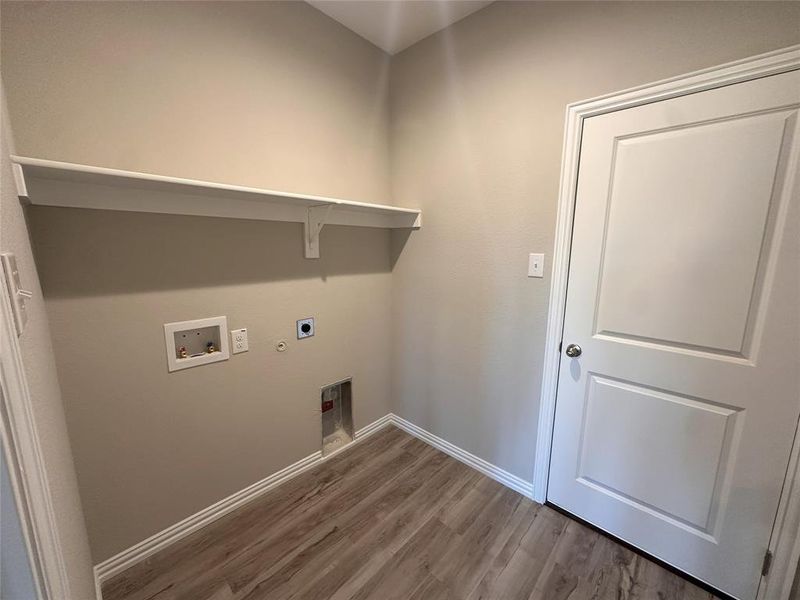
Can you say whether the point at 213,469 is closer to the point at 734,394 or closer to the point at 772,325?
the point at 734,394

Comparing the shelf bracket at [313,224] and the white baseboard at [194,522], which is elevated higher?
the shelf bracket at [313,224]

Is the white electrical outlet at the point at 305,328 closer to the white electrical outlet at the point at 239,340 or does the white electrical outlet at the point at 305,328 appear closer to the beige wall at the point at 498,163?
the white electrical outlet at the point at 239,340

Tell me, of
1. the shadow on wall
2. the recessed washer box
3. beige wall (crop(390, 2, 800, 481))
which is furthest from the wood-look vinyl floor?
the shadow on wall

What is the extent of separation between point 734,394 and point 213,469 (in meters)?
2.28

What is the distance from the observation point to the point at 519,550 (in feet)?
4.94

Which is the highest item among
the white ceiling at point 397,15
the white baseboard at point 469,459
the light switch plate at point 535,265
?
the white ceiling at point 397,15

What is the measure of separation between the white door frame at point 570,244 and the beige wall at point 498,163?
0.04m

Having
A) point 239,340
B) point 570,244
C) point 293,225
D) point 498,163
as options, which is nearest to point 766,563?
point 570,244

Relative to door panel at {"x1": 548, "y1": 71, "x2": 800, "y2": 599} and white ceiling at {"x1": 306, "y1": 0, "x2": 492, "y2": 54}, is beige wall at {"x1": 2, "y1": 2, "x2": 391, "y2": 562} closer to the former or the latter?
white ceiling at {"x1": 306, "y1": 0, "x2": 492, "y2": 54}

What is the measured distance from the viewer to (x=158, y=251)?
4.37 ft

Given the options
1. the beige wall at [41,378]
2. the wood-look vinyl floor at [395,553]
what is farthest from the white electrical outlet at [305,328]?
the beige wall at [41,378]

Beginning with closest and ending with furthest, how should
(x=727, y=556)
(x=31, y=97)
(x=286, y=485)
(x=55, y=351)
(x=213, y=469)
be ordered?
(x=31, y=97) < (x=55, y=351) < (x=727, y=556) < (x=213, y=469) < (x=286, y=485)

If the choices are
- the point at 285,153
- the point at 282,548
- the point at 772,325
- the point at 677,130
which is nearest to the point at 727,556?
the point at 772,325

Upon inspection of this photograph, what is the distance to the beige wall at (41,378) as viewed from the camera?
716 mm
